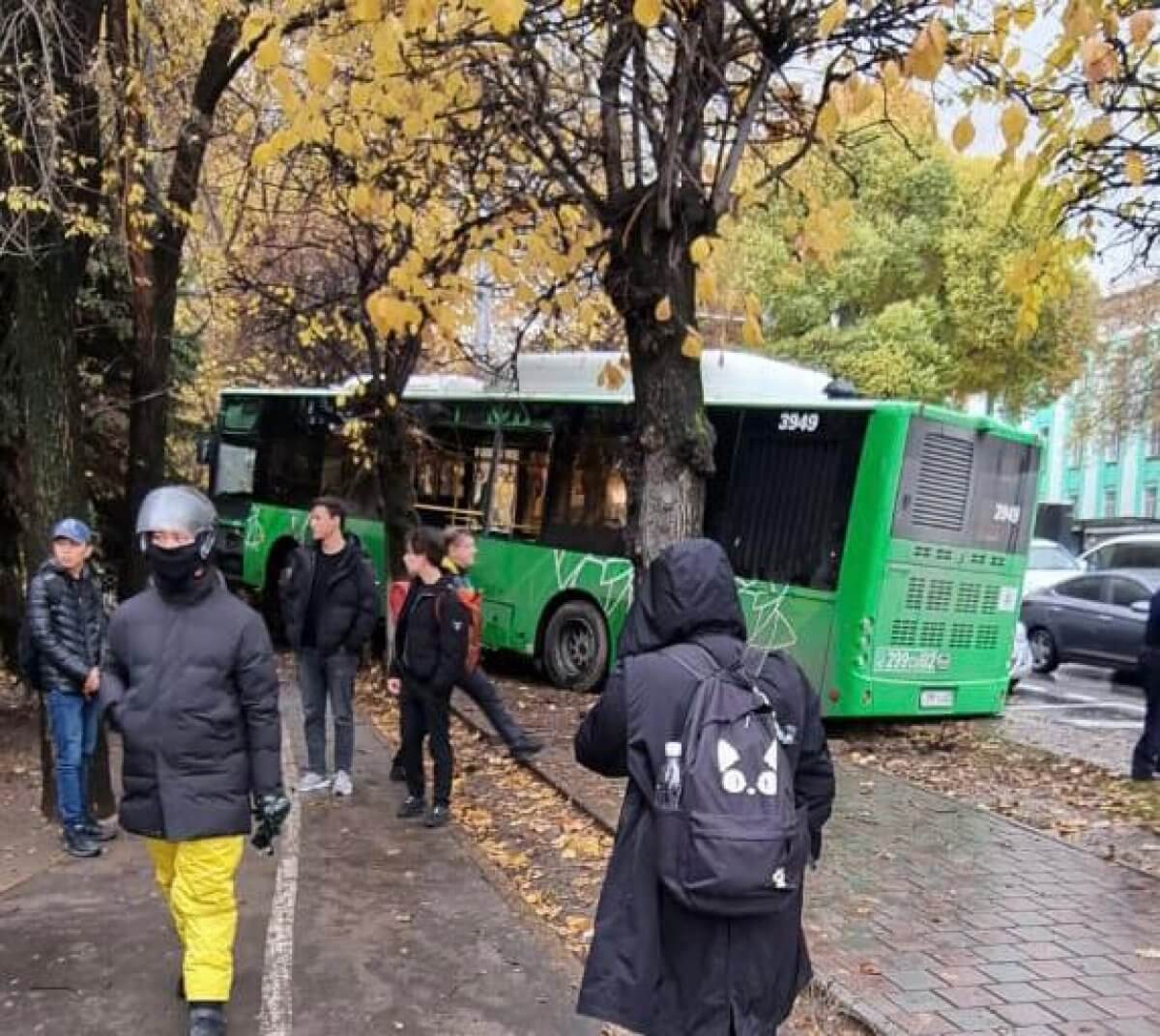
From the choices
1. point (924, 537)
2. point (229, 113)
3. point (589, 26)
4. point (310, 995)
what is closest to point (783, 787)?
point (310, 995)

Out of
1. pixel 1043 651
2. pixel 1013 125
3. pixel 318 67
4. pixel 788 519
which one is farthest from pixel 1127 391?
pixel 318 67

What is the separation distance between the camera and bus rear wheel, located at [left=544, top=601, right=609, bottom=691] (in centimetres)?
1210

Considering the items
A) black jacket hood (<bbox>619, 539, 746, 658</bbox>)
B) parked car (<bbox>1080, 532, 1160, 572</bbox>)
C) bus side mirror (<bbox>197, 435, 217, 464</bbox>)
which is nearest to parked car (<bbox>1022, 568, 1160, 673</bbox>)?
parked car (<bbox>1080, 532, 1160, 572</bbox>)

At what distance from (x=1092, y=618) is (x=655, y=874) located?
14851mm

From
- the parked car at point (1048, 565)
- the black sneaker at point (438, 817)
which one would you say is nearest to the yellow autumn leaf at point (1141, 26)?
the black sneaker at point (438, 817)

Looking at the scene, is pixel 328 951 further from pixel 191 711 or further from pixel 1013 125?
pixel 1013 125

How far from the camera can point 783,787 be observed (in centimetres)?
301

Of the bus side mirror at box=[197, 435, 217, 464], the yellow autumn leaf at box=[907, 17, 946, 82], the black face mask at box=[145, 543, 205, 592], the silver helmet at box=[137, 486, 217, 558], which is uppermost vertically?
the yellow autumn leaf at box=[907, 17, 946, 82]

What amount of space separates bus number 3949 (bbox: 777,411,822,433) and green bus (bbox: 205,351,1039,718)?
0.01 meters

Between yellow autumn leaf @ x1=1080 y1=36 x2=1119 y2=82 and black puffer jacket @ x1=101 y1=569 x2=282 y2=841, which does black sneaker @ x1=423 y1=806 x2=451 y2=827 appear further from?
yellow autumn leaf @ x1=1080 y1=36 x2=1119 y2=82

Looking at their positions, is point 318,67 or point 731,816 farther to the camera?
point 318,67

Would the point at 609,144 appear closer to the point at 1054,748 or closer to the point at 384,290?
the point at 384,290

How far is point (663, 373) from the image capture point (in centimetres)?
653

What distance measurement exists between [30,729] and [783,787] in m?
8.33
